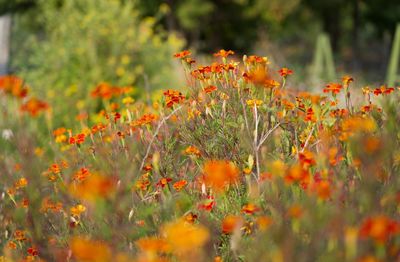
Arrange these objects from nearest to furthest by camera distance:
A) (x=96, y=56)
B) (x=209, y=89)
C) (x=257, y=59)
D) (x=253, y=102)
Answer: (x=253, y=102)
(x=209, y=89)
(x=257, y=59)
(x=96, y=56)

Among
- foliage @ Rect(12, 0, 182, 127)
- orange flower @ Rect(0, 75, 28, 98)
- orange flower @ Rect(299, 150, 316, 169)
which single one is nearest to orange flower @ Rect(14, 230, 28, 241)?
orange flower @ Rect(0, 75, 28, 98)

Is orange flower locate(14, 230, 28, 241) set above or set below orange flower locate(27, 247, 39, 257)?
below

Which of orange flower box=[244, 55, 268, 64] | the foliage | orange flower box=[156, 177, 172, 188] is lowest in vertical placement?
the foliage

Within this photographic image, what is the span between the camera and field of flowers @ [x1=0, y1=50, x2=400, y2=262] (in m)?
2.15

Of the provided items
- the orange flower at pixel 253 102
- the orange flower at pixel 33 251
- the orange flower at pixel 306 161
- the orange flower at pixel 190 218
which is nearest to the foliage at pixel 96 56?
the orange flower at pixel 253 102

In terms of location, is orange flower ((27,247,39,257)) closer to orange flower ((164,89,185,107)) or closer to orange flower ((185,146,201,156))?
orange flower ((185,146,201,156))

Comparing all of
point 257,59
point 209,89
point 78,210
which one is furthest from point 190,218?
point 257,59

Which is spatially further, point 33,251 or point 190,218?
point 33,251

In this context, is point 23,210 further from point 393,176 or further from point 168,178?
point 393,176

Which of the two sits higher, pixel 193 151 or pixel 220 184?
pixel 220 184

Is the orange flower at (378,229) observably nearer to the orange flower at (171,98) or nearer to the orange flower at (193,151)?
the orange flower at (193,151)

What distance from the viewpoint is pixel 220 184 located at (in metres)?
2.29

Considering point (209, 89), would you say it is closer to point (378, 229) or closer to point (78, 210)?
point (78, 210)

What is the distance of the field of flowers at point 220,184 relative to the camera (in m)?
2.15
